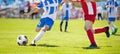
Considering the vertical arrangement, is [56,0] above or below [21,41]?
above

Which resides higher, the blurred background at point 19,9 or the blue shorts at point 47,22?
the blue shorts at point 47,22

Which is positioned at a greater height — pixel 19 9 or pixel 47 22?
pixel 47 22

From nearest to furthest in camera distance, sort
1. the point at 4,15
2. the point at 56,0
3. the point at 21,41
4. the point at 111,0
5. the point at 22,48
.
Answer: the point at 22,48 → the point at 21,41 → the point at 56,0 → the point at 111,0 → the point at 4,15

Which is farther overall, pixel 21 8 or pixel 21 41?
pixel 21 8

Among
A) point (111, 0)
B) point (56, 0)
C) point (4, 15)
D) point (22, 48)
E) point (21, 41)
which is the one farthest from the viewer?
point (4, 15)

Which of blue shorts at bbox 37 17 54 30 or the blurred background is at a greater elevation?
blue shorts at bbox 37 17 54 30

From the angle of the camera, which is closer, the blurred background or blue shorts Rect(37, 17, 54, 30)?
blue shorts Rect(37, 17, 54, 30)

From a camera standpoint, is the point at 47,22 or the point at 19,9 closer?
the point at 47,22

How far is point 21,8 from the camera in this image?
3400 cm

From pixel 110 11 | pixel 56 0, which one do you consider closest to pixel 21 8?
pixel 110 11

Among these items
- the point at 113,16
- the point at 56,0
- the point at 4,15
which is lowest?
the point at 4,15

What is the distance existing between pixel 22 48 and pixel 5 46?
2.62 feet

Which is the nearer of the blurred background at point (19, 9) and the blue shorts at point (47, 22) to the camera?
the blue shorts at point (47, 22)

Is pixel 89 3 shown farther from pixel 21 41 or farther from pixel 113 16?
pixel 113 16
